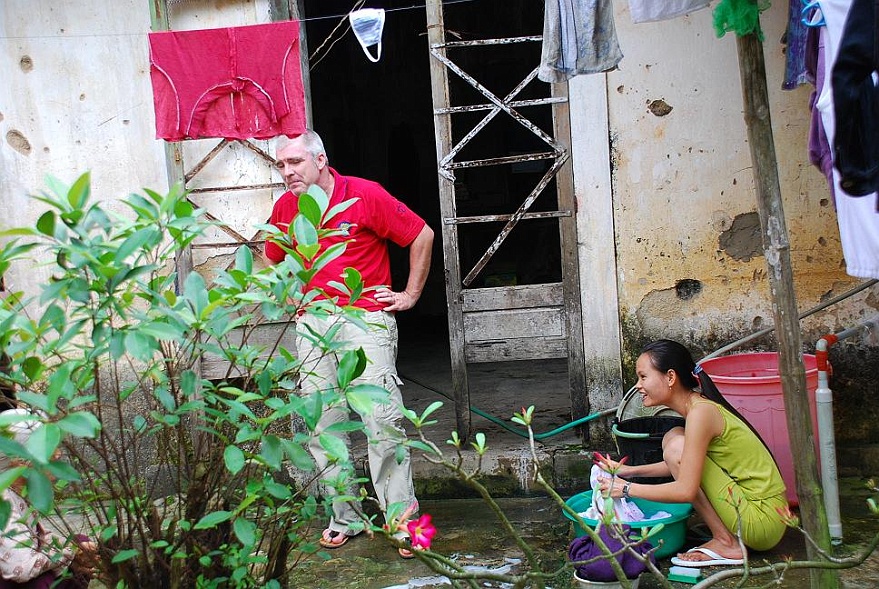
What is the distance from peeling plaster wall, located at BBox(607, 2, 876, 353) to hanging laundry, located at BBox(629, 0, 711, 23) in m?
0.81

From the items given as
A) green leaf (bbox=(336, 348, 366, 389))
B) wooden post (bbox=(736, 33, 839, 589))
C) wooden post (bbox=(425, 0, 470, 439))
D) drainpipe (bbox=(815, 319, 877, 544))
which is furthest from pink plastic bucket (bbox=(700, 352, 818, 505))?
green leaf (bbox=(336, 348, 366, 389))

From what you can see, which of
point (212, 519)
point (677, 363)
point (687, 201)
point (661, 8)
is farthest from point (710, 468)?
point (212, 519)

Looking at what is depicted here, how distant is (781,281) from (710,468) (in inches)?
36.6

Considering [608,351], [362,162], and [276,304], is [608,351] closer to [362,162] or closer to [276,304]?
[276,304]

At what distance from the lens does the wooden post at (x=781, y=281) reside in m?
3.16

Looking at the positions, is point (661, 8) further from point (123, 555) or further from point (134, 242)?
point (123, 555)

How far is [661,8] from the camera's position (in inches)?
153

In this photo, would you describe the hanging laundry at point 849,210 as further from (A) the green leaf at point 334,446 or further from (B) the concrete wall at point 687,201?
(A) the green leaf at point 334,446

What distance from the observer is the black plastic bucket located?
4.04 meters

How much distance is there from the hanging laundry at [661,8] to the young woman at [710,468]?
150 cm

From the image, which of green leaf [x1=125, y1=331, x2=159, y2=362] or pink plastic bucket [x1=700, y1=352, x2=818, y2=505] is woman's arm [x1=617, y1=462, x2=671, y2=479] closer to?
pink plastic bucket [x1=700, y1=352, x2=818, y2=505]

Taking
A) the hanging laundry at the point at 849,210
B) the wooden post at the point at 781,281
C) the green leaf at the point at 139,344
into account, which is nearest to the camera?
the green leaf at the point at 139,344

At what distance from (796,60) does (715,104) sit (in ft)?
2.70

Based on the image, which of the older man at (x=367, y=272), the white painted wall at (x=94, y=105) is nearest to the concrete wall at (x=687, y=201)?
the older man at (x=367, y=272)
